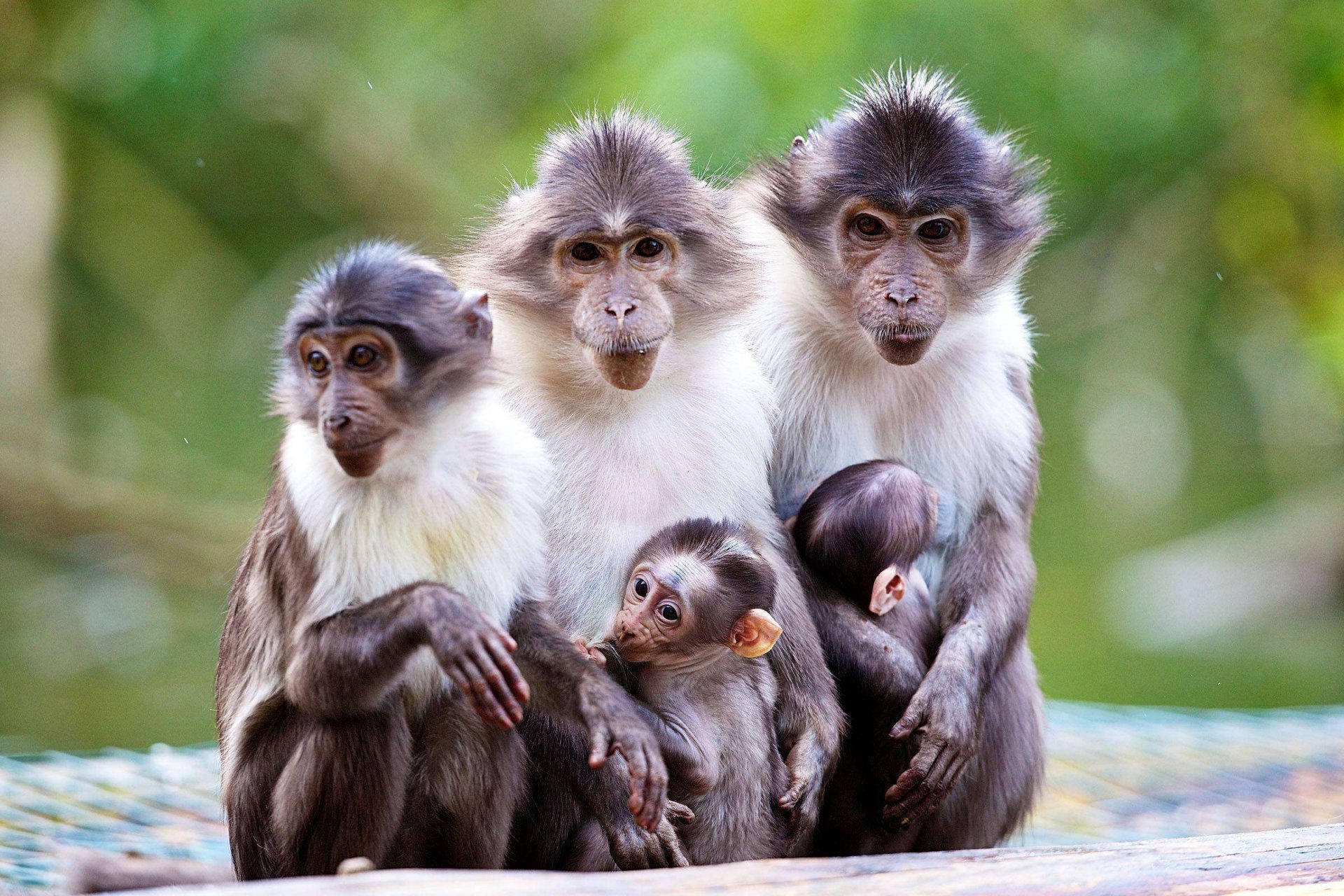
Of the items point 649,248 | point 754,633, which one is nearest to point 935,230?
point 649,248

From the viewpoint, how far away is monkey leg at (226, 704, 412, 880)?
3.82m

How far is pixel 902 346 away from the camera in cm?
497

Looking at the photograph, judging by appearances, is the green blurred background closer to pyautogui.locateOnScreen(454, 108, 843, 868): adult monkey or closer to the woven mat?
the woven mat

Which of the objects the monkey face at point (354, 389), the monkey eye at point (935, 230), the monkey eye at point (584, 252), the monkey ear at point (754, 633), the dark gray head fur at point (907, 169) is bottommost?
the monkey ear at point (754, 633)

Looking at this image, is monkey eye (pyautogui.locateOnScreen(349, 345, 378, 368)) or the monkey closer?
the monkey

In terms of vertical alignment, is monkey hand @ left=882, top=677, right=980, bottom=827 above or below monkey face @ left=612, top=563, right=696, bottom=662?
below

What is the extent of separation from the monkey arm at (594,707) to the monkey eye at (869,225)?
5.88 ft

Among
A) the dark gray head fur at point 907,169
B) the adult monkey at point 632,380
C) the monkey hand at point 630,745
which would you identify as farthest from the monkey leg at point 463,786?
the dark gray head fur at point 907,169

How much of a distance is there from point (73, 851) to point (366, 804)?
1328 millimetres

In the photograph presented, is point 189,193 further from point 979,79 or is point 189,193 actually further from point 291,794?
point 291,794

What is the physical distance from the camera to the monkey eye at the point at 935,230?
5.15 m

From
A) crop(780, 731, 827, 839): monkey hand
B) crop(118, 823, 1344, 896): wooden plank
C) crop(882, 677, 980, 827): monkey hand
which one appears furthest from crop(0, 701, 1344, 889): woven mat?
crop(118, 823, 1344, 896): wooden plank

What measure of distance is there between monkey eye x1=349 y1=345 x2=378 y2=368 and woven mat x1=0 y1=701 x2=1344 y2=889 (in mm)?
2068

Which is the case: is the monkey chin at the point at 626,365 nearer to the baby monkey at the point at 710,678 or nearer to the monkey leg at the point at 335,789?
the baby monkey at the point at 710,678
